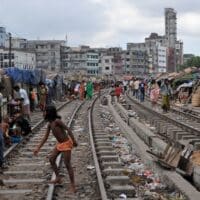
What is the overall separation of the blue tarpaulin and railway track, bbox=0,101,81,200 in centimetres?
1210

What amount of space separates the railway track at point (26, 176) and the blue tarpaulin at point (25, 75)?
12.1 metres

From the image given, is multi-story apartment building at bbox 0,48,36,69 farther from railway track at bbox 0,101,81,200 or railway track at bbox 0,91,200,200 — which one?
railway track at bbox 0,101,81,200

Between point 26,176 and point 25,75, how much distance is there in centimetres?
2108

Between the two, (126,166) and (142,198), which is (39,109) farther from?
(142,198)

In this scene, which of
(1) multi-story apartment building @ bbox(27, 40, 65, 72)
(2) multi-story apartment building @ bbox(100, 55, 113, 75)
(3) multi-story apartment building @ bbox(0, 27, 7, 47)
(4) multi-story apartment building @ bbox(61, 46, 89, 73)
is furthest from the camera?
(2) multi-story apartment building @ bbox(100, 55, 113, 75)

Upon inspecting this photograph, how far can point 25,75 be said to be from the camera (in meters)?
32.8

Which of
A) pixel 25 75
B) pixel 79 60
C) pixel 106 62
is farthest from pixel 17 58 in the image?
pixel 25 75

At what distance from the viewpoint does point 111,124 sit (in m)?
26.5

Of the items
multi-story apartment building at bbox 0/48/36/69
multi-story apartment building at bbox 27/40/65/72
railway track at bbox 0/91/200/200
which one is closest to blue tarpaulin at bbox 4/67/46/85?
railway track at bbox 0/91/200/200

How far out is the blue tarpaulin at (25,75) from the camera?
2878cm

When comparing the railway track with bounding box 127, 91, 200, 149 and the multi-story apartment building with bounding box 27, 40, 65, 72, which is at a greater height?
the multi-story apartment building with bounding box 27, 40, 65, 72

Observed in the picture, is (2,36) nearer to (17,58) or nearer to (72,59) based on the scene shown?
(17,58)

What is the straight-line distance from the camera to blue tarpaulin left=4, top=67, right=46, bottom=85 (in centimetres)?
2878

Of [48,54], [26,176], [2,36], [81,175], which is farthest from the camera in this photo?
[48,54]
